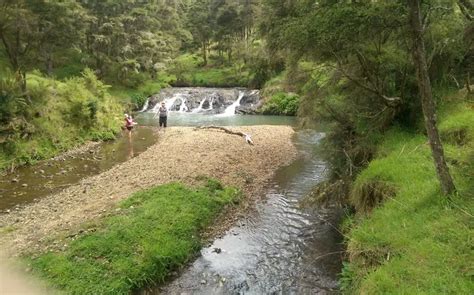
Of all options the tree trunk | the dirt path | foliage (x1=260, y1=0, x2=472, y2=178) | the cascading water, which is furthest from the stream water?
the cascading water

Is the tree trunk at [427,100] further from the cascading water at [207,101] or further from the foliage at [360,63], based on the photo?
the cascading water at [207,101]

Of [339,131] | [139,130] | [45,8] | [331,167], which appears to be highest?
[45,8]

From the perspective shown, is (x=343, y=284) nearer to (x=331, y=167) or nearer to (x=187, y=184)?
(x=331, y=167)

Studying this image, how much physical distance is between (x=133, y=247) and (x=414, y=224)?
6.24 metres

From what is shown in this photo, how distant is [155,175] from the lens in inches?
613

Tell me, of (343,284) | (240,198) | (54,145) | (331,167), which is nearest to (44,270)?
(343,284)

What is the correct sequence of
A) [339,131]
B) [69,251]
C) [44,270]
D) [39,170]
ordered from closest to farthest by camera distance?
[44,270]
[69,251]
[339,131]
[39,170]

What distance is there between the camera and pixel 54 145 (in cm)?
2083

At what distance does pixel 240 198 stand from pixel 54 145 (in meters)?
11.9

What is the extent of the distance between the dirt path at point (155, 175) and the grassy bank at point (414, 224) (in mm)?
6261

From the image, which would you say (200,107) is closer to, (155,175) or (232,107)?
(232,107)

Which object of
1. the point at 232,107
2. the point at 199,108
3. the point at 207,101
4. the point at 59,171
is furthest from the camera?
the point at 207,101

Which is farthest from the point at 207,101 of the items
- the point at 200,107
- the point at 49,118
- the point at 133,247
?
the point at 133,247

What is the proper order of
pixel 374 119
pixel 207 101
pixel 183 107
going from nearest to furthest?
pixel 374 119 → pixel 183 107 → pixel 207 101
